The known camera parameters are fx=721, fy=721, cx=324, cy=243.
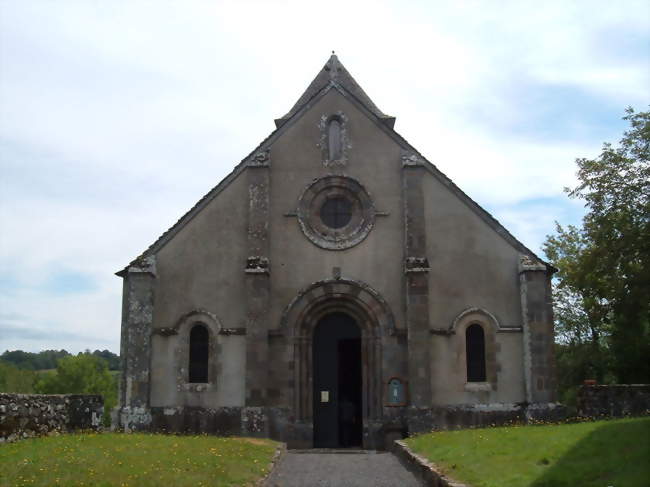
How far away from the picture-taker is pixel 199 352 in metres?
21.2

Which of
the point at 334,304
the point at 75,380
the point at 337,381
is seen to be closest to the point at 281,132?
the point at 334,304

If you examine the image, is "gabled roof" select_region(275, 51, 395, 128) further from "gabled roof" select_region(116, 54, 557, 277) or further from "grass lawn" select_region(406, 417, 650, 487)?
"grass lawn" select_region(406, 417, 650, 487)

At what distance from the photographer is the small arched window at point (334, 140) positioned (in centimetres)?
2217

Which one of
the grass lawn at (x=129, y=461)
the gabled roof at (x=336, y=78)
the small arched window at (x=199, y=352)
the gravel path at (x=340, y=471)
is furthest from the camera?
the gabled roof at (x=336, y=78)

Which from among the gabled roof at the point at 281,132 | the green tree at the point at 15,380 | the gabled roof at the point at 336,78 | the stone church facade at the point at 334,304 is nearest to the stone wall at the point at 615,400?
the stone church facade at the point at 334,304

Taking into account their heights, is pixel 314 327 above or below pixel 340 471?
above

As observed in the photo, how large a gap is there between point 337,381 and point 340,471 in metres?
6.21

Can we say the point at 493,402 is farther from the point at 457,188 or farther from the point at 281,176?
the point at 281,176

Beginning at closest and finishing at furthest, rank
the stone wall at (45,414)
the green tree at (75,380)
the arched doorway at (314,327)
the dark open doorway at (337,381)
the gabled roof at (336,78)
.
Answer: the stone wall at (45,414) < the arched doorway at (314,327) < the dark open doorway at (337,381) < the gabled roof at (336,78) < the green tree at (75,380)

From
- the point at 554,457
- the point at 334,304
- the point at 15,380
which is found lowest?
the point at 554,457

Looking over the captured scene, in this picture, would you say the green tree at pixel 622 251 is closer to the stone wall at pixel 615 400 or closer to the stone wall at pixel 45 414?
the stone wall at pixel 615 400

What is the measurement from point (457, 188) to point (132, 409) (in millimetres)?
11478

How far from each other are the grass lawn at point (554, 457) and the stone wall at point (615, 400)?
12.6ft

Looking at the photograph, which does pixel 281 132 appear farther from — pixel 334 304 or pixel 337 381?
pixel 337 381
